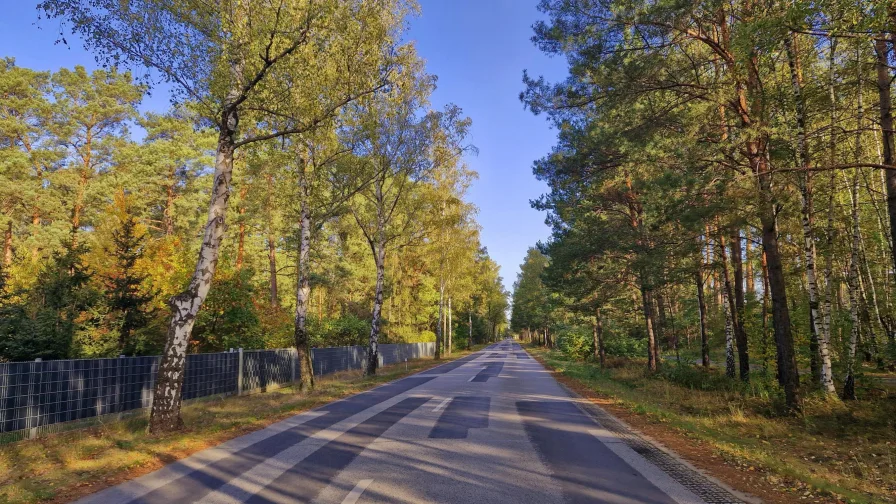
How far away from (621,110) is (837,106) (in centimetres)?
477

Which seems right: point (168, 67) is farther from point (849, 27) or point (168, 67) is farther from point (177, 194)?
point (177, 194)

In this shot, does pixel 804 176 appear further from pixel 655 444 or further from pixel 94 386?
pixel 94 386

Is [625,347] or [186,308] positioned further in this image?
[625,347]

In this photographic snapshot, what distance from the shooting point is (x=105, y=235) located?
76.1ft

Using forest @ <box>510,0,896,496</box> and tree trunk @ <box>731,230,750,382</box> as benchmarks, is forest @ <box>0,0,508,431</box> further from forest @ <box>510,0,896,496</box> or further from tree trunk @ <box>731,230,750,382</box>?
tree trunk @ <box>731,230,750,382</box>

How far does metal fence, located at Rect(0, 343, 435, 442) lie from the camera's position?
8.70 m

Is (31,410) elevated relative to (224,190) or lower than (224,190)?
lower

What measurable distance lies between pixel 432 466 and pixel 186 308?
6.17 meters

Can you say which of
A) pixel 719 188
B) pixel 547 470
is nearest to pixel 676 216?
pixel 719 188

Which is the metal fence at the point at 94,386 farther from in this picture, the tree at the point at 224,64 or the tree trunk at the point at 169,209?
the tree trunk at the point at 169,209

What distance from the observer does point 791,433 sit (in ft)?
30.5

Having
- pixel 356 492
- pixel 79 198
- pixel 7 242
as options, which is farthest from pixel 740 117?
pixel 7 242

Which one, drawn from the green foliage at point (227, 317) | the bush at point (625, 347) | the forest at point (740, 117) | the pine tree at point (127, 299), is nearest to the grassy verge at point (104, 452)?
the pine tree at point (127, 299)

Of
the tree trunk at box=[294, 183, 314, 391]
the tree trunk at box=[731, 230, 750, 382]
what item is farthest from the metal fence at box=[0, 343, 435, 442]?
the tree trunk at box=[731, 230, 750, 382]
